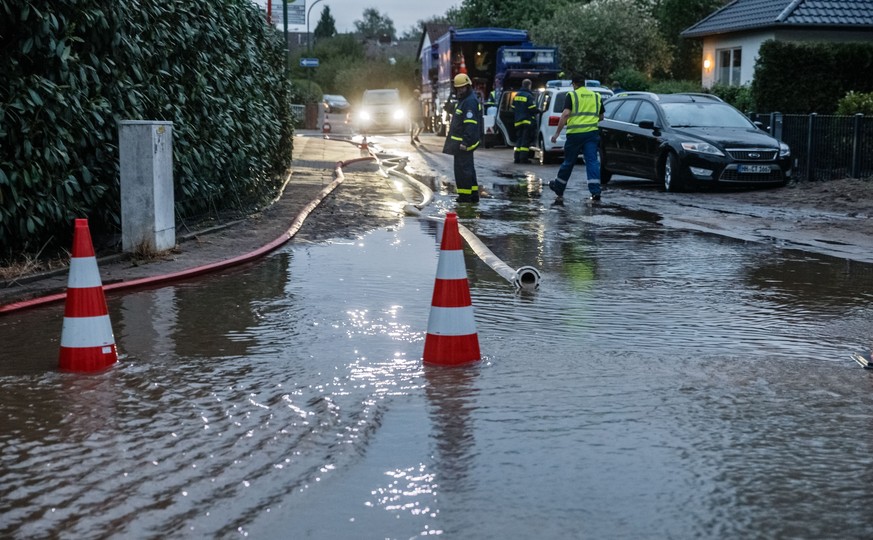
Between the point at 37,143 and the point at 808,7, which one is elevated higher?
the point at 808,7

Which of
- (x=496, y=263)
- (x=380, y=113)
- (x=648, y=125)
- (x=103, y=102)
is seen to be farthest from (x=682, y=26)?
(x=103, y=102)

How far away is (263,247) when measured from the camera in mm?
11305

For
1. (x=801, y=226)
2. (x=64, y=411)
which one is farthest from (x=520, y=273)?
(x=801, y=226)

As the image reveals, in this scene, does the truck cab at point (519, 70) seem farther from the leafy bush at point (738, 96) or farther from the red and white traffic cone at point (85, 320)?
the red and white traffic cone at point (85, 320)

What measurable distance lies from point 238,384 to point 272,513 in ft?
6.22

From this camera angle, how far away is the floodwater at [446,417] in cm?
409

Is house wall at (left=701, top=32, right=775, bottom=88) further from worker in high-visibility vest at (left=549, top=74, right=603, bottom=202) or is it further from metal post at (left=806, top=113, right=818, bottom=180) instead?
worker in high-visibility vest at (left=549, top=74, right=603, bottom=202)

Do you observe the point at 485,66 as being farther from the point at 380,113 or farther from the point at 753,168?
the point at 753,168

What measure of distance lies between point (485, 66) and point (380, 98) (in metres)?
9.33

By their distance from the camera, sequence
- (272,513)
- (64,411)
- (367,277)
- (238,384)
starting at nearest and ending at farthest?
1. (272,513)
2. (64,411)
3. (238,384)
4. (367,277)

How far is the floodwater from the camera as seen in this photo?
13.4ft

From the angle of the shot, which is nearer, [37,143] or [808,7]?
[37,143]

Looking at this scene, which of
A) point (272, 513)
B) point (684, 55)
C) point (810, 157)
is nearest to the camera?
point (272, 513)

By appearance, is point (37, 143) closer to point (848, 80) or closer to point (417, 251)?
point (417, 251)
